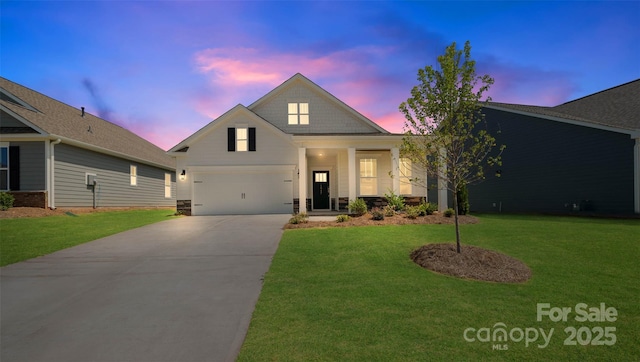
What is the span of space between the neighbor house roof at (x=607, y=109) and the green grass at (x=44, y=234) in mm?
21155

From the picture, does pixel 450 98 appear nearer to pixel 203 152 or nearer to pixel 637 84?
pixel 203 152

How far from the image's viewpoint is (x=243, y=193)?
1773 centimetres

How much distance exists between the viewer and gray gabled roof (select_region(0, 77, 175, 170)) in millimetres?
16375

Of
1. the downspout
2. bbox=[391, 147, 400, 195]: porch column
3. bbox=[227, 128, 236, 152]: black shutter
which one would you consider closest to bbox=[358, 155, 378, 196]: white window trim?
bbox=[391, 147, 400, 195]: porch column

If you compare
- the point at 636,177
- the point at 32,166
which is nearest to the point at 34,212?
the point at 32,166

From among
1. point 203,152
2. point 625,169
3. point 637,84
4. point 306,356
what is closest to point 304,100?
point 203,152

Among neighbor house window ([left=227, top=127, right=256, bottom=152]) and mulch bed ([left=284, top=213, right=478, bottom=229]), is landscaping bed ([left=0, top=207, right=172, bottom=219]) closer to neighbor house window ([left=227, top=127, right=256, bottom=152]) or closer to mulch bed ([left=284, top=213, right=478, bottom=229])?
neighbor house window ([left=227, top=127, right=256, bottom=152])

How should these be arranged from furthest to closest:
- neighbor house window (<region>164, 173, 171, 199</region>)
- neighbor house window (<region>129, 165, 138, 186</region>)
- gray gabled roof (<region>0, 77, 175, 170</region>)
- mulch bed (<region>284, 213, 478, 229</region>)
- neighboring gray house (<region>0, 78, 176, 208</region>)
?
neighbor house window (<region>164, 173, 171, 199</region>), neighbor house window (<region>129, 165, 138, 186</region>), gray gabled roof (<region>0, 77, 175, 170</region>), neighboring gray house (<region>0, 78, 176, 208</region>), mulch bed (<region>284, 213, 478, 229</region>)

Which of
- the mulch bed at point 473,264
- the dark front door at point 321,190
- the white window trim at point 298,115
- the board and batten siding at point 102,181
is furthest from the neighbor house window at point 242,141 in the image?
the mulch bed at point 473,264

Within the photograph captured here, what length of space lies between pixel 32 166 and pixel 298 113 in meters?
13.6

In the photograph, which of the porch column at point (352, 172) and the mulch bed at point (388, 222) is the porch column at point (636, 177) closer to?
the mulch bed at point (388, 222)

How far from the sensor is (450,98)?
702 cm

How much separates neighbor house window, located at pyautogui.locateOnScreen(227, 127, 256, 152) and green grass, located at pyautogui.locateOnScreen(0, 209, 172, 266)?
6.08 metres

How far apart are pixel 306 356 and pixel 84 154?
2037 centimetres
